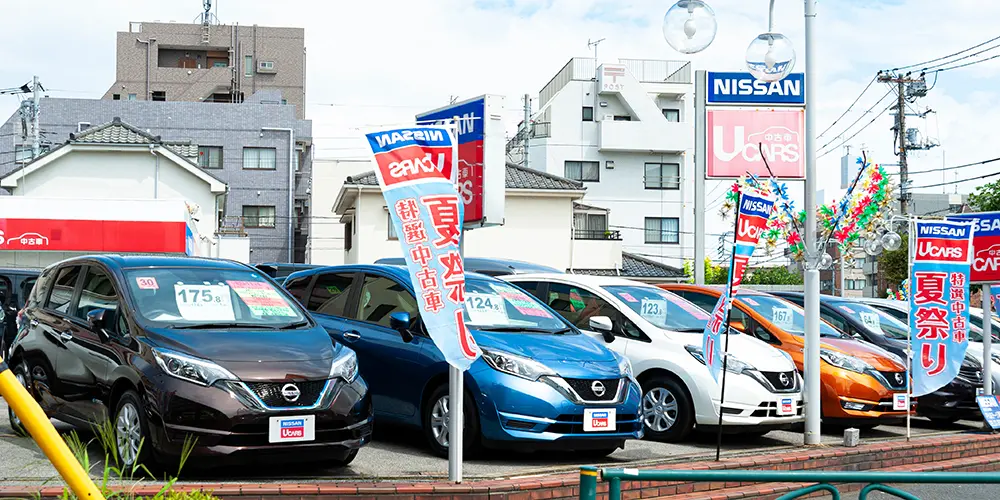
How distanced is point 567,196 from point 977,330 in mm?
18948

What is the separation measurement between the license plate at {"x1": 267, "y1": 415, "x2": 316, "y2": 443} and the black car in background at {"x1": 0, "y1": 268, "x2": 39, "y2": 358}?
831cm

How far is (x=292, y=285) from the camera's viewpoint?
10445 millimetres

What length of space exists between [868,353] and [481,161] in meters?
6.12

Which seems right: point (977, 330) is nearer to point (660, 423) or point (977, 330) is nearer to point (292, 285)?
point (660, 423)

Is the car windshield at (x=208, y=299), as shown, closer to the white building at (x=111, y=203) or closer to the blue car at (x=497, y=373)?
the blue car at (x=497, y=373)

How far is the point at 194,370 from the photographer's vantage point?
6.61 meters

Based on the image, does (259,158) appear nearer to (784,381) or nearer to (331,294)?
(331,294)

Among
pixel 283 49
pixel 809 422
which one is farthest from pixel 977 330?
pixel 283 49

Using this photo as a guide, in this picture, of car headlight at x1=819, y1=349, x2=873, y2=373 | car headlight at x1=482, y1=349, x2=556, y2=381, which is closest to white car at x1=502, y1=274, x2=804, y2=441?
car headlight at x1=819, y1=349, x2=873, y2=373

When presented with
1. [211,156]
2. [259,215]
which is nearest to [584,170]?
[259,215]

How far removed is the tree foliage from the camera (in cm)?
3944

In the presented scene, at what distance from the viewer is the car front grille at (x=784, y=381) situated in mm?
9672

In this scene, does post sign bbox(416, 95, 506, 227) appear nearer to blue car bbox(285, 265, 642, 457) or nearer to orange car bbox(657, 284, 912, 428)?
blue car bbox(285, 265, 642, 457)

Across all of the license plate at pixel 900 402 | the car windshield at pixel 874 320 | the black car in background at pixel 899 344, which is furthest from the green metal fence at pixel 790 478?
the car windshield at pixel 874 320
